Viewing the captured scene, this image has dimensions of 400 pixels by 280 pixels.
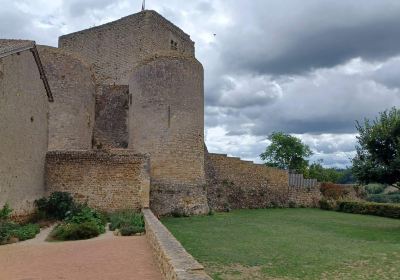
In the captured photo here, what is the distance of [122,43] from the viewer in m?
30.6

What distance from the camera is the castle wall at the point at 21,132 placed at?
1534 cm

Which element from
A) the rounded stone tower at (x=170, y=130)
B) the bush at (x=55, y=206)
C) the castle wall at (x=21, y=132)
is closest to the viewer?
the castle wall at (x=21, y=132)

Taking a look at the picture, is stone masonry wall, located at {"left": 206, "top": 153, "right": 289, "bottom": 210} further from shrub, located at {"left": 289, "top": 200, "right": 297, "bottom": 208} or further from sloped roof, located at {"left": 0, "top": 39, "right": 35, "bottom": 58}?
sloped roof, located at {"left": 0, "top": 39, "right": 35, "bottom": 58}

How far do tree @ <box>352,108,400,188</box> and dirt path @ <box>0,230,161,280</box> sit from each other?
12.7 m

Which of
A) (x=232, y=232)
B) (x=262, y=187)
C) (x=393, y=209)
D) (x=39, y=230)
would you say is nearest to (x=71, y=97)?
(x=39, y=230)

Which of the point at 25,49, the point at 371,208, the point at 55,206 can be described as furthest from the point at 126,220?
the point at 371,208

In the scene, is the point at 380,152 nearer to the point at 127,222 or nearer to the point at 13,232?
the point at 127,222

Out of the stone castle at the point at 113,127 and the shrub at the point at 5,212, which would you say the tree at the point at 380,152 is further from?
the shrub at the point at 5,212

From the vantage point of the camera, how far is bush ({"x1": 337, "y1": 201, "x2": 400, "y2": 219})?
2933cm

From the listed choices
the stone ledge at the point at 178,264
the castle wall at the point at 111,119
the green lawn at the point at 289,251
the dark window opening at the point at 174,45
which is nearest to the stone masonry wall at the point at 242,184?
the castle wall at the point at 111,119

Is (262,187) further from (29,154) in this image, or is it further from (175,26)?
(29,154)

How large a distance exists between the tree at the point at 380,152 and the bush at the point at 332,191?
47.8 ft

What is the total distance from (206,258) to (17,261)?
461 cm

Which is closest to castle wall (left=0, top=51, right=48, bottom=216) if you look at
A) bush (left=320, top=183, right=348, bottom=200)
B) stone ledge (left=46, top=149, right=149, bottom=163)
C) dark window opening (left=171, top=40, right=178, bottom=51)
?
stone ledge (left=46, top=149, right=149, bottom=163)
